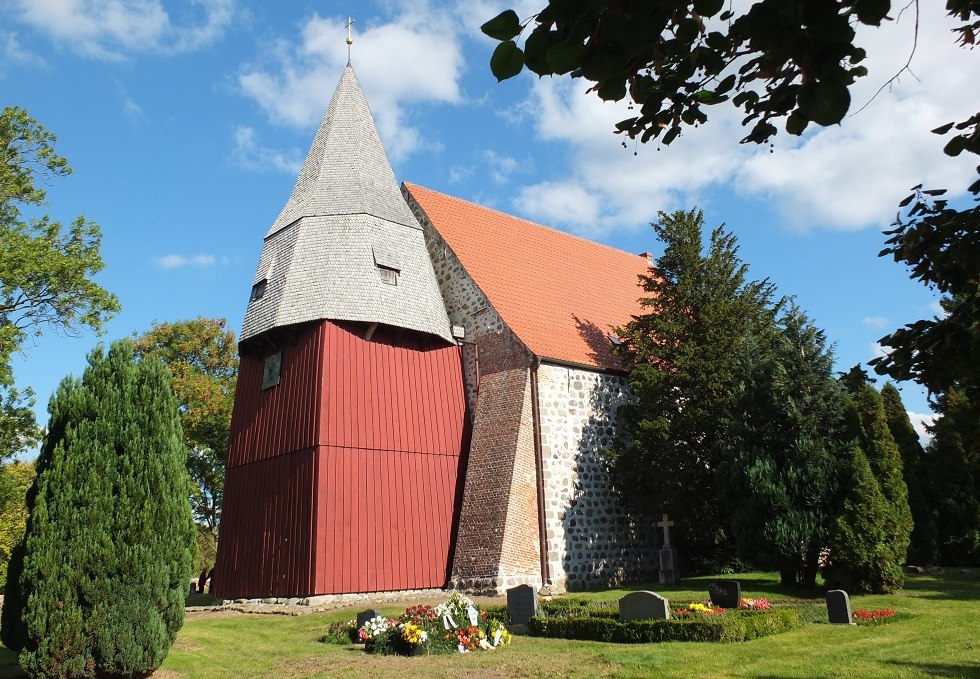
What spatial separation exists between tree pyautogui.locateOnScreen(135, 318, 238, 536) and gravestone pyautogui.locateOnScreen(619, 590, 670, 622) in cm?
2048

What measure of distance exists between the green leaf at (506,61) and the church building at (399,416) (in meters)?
13.6

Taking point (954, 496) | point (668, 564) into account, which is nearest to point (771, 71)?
point (668, 564)

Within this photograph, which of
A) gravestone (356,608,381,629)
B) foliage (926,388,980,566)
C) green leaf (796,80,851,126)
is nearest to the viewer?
green leaf (796,80,851,126)

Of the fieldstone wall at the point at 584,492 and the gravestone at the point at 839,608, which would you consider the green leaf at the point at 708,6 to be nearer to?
the gravestone at the point at 839,608

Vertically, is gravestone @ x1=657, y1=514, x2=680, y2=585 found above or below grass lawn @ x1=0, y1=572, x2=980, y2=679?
above

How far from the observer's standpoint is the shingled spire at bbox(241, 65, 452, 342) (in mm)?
16641

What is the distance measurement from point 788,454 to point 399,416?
311 inches

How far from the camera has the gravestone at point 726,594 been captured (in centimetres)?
1184

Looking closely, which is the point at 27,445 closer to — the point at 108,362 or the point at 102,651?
the point at 108,362

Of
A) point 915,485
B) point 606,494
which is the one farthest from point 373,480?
point 915,485

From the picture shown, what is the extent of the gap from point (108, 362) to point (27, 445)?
430 inches

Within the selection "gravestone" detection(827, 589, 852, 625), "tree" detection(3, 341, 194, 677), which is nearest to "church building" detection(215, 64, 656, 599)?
"tree" detection(3, 341, 194, 677)

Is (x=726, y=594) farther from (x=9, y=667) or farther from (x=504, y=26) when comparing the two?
(x=504, y=26)

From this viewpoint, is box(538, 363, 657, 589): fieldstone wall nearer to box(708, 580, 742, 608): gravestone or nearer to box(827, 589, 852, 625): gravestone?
box(708, 580, 742, 608): gravestone
